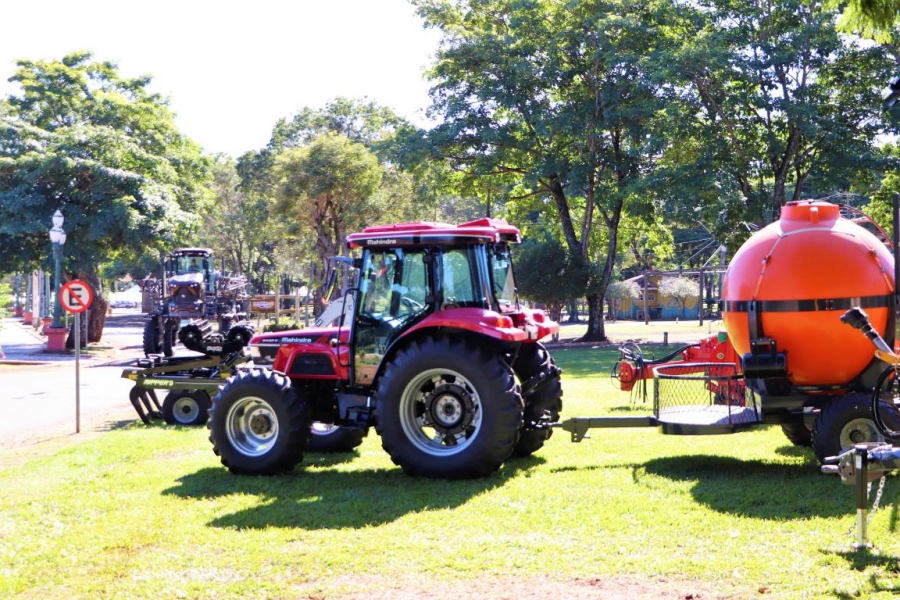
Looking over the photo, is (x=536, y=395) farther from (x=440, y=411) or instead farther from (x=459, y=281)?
(x=459, y=281)

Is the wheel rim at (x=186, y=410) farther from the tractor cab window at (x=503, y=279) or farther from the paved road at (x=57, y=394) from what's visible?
the tractor cab window at (x=503, y=279)

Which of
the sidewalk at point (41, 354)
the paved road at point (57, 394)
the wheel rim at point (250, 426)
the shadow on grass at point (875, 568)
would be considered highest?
the wheel rim at point (250, 426)

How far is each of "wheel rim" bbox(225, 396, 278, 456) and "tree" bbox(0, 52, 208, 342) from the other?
23.1 m

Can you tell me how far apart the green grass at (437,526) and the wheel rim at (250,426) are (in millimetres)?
377

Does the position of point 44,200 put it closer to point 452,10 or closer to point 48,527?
point 452,10

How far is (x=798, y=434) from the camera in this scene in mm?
10820

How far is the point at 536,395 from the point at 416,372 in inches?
78.5

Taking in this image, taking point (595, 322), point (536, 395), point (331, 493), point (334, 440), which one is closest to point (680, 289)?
point (595, 322)

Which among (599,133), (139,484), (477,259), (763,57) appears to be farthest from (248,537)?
(599,133)

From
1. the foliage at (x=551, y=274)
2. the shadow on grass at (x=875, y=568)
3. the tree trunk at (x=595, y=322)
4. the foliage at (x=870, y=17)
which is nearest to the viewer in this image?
the shadow on grass at (x=875, y=568)

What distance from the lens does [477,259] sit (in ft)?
32.5

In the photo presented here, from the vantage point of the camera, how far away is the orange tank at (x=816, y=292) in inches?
360

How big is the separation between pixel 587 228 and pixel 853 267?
27691mm

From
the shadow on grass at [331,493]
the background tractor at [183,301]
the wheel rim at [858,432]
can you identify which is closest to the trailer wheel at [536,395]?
the shadow on grass at [331,493]
